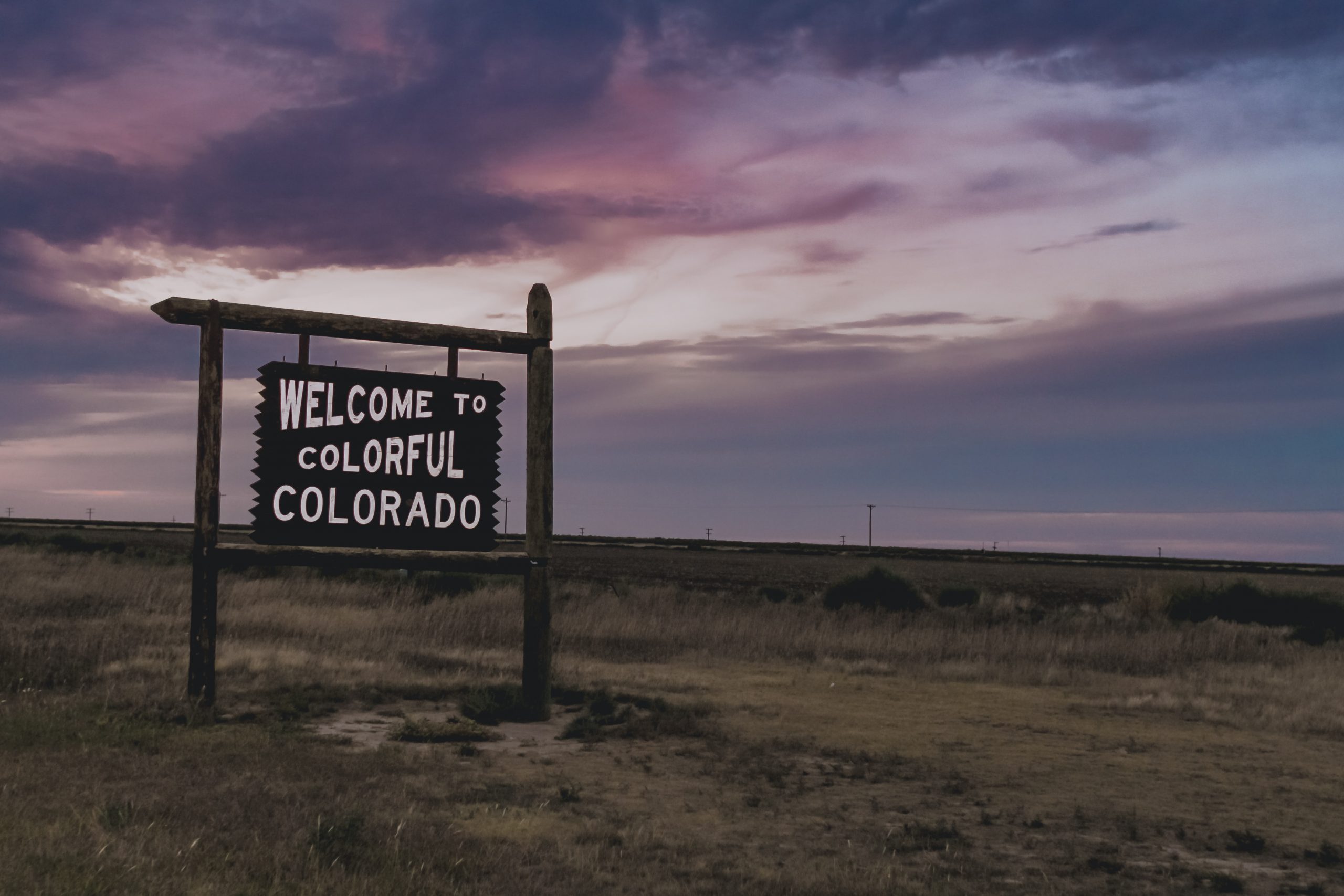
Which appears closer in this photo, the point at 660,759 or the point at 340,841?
the point at 340,841

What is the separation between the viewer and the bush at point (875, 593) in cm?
2902

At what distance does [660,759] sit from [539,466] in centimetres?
401

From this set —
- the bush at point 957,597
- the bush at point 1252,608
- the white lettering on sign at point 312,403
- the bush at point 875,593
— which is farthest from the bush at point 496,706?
the bush at point 957,597

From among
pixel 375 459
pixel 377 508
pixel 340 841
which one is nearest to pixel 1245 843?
pixel 340 841

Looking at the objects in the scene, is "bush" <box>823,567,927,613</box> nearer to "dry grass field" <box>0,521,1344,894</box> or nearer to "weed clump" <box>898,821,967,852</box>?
"dry grass field" <box>0,521,1344,894</box>

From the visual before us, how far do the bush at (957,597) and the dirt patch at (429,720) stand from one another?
71.8 feet

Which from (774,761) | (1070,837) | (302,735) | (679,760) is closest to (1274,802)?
(1070,837)

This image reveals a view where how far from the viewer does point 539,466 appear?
12.8m

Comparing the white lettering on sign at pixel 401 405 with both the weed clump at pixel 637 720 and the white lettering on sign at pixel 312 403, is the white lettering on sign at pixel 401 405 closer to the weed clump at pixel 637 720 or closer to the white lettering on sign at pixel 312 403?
the white lettering on sign at pixel 312 403

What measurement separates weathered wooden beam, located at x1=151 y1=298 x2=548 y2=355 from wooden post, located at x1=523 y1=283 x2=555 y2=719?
22 cm

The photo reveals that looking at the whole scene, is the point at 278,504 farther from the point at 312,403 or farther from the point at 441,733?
the point at 441,733

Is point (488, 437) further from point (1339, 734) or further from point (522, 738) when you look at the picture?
point (1339, 734)

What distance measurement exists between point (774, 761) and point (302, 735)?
4333mm

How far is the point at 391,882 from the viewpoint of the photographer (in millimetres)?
5816
